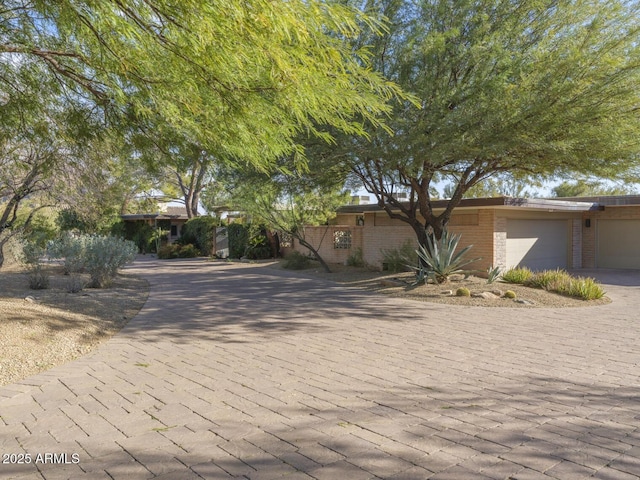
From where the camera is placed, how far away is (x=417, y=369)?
21.4ft

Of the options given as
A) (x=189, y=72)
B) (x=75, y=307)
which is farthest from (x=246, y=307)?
(x=189, y=72)

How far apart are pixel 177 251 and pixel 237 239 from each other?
4134 mm

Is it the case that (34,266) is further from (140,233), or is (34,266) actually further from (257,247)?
(140,233)

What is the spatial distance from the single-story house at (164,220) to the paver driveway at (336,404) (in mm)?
25746

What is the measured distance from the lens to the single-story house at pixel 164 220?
112 feet

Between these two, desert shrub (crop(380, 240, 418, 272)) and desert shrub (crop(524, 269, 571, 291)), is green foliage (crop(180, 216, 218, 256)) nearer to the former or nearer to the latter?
desert shrub (crop(380, 240, 418, 272))

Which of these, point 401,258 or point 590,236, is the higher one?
point 590,236

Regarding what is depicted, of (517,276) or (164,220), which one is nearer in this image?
(517,276)

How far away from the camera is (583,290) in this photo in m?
13.1

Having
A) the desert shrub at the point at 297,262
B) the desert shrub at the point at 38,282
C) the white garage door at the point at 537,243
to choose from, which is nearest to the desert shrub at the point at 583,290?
the white garage door at the point at 537,243

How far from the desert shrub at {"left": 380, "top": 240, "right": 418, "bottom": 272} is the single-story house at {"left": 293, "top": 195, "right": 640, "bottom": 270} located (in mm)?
562

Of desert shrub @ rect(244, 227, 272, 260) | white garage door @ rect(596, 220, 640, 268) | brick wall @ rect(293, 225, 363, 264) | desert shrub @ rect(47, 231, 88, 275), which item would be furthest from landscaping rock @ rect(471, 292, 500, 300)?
desert shrub @ rect(244, 227, 272, 260)

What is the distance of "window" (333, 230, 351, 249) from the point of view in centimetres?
2356

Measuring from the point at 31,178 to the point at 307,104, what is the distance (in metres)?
7.05
